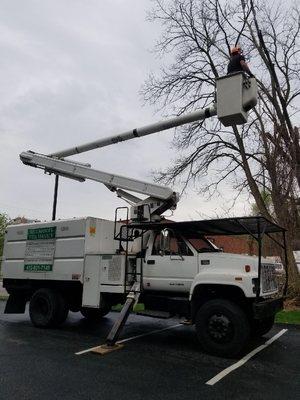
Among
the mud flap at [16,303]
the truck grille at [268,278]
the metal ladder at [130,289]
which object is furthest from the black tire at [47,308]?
the truck grille at [268,278]

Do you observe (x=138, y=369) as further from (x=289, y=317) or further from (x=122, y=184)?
(x=289, y=317)

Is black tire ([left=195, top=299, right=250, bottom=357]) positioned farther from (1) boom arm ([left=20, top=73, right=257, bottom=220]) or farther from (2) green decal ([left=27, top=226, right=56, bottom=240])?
(2) green decal ([left=27, top=226, right=56, bottom=240])

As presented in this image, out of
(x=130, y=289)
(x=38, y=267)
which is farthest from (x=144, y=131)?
(x=38, y=267)

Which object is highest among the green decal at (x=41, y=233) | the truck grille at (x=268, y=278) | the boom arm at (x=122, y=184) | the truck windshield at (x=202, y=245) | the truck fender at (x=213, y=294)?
the boom arm at (x=122, y=184)

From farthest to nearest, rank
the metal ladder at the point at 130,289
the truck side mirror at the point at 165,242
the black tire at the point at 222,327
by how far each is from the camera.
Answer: the truck side mirror at the point at 165,242 → the metal ladder at the point at 130,289 → the black tire at the point at 222,327

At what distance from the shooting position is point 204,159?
20125 millimetres

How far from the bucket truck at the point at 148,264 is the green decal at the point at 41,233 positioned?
0.09ft

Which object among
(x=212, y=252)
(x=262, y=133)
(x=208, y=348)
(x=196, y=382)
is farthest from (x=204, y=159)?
(x=196, y=382)

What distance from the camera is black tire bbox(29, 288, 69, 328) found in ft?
34.2

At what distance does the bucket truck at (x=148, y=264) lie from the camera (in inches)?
309

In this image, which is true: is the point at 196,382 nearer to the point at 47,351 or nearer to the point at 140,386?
the point at 140,386

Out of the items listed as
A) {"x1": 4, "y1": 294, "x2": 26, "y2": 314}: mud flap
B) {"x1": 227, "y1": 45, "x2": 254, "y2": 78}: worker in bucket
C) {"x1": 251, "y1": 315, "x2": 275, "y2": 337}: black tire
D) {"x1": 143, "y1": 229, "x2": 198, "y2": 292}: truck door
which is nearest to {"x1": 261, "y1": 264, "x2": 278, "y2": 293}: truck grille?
{"x1": 251, "y1": 315, "x2": 275, "y2": 337}: black tire

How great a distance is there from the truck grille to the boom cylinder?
3290 millimetres

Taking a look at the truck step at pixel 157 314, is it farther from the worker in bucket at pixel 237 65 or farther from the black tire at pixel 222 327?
the worker in bucket at pixel 237 65
